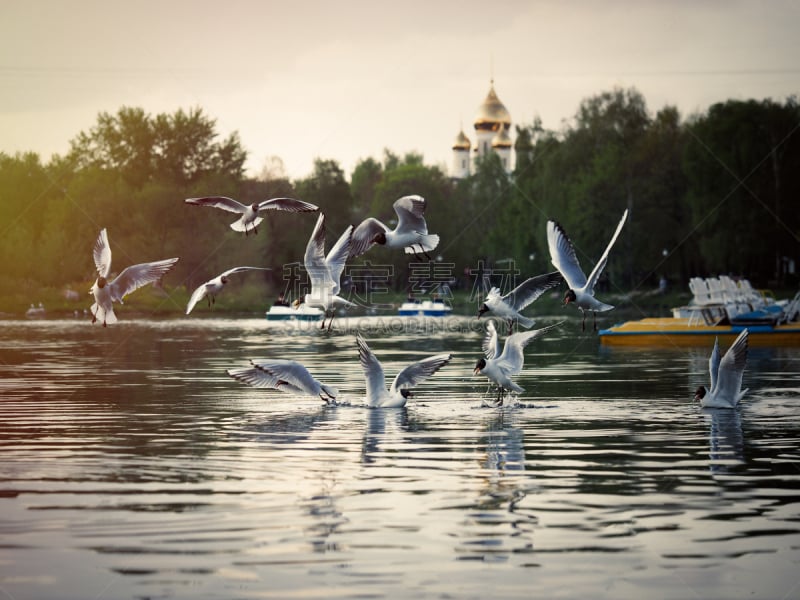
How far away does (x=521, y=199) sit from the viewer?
386 ft

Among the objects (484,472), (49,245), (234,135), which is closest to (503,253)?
(234,135)

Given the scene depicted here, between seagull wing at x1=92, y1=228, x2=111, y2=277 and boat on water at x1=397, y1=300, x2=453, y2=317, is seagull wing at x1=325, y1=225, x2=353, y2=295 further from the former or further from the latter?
boat on water at x1=397, y1=300, x2=453, y2=317

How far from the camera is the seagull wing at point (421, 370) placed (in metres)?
24.2

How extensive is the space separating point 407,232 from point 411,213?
470 mm

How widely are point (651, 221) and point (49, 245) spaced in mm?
51283

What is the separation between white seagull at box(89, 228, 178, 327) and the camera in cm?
2638

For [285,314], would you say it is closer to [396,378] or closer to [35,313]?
[35,313]

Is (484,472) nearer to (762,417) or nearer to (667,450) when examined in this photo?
(667,450)

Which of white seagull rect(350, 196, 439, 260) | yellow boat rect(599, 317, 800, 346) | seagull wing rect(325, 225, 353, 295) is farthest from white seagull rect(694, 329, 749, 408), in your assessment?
yellow boat rect(599, 317, 800, 346)

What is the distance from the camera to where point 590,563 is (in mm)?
12438

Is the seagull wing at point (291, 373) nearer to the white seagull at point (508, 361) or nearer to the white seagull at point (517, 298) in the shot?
the white seagull at point (508, 361)

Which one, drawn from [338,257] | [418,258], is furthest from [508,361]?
[338,257]

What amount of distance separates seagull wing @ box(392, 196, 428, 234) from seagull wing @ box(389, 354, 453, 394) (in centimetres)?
285

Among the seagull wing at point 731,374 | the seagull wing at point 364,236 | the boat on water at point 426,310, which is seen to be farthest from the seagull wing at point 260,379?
the boat on water at point 426,310
